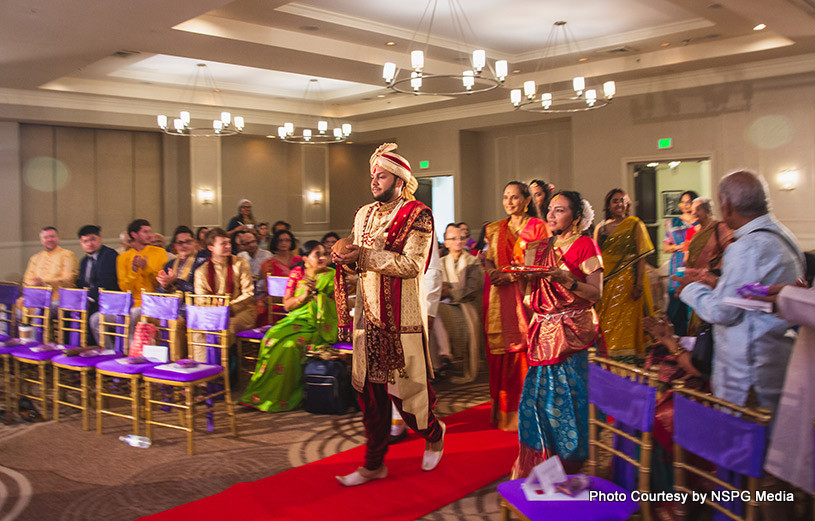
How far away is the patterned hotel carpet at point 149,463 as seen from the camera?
3.43m

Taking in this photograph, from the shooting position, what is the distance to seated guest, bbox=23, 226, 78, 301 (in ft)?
22.2

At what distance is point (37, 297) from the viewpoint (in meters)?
5.61

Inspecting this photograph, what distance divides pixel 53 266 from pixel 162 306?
2794mm

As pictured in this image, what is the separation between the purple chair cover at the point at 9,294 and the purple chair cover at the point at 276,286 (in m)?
2.24

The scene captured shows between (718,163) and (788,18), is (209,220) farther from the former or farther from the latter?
(788,18)

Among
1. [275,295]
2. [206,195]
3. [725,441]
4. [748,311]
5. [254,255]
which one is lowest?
[725,441]

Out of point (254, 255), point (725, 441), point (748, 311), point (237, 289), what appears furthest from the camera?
point (254, 255)

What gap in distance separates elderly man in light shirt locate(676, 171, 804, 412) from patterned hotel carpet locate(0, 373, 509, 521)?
139cm

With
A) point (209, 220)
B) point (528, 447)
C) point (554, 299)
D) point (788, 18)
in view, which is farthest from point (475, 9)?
point (209, 220)

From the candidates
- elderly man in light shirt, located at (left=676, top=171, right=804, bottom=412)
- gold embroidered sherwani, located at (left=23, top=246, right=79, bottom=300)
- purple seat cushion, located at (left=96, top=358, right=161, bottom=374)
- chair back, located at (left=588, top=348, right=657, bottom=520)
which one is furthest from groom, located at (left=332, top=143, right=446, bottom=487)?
gold embroidered sherwani, located at (left=23, top=246, right=79, bottom=300)

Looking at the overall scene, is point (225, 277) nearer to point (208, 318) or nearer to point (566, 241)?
point (208, 318)

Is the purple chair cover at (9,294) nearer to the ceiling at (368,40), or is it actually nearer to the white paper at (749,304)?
the ceiling at (368,40)

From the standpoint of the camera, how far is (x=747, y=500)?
2.05 metres

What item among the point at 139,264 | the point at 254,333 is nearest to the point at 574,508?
the point at 254,333
